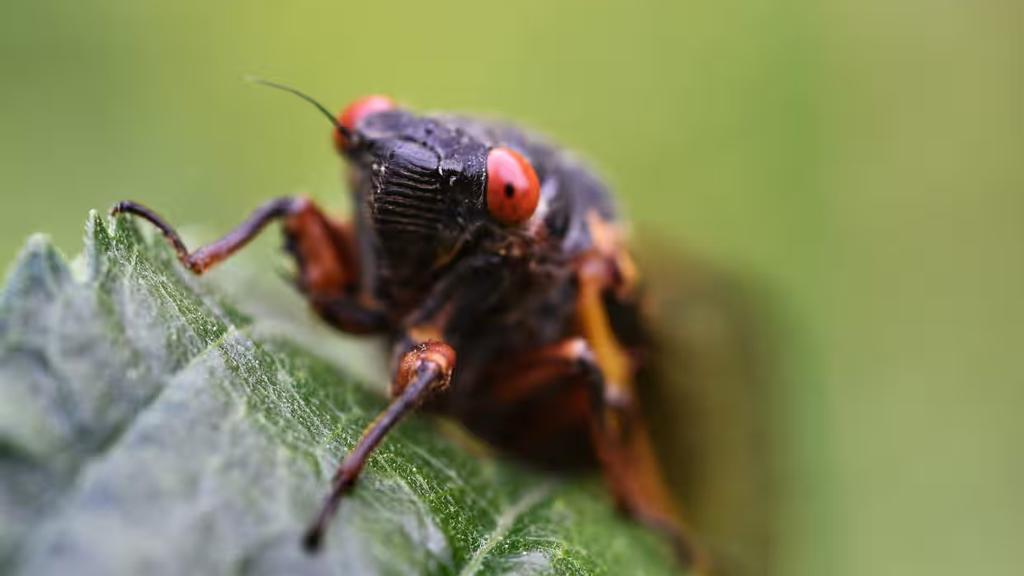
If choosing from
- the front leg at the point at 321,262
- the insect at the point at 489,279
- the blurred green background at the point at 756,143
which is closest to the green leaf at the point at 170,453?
the insect at the point at 489,279

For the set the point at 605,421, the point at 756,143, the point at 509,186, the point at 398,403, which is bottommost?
the point at 398,403

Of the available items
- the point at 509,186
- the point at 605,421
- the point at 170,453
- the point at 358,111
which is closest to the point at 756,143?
the point at 605,421

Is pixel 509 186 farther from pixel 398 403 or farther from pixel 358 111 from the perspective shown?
pixel 398 403

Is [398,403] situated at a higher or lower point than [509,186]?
lower

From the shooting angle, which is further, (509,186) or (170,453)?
(509,186)

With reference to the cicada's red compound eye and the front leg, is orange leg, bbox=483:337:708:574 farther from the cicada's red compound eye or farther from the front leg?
the cicada's red compound eye

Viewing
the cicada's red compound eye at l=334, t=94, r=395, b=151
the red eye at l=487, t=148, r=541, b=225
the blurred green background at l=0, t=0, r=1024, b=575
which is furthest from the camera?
the blurred green background at l=0, t=0, r=1024, b=575

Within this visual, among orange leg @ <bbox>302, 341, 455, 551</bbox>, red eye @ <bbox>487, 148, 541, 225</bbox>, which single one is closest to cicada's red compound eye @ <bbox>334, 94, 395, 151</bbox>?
red eye @ <bbox>487, 148, 541, 225</bbox>

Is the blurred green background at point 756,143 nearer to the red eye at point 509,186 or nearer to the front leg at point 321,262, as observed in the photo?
the front leg at point 321,262
